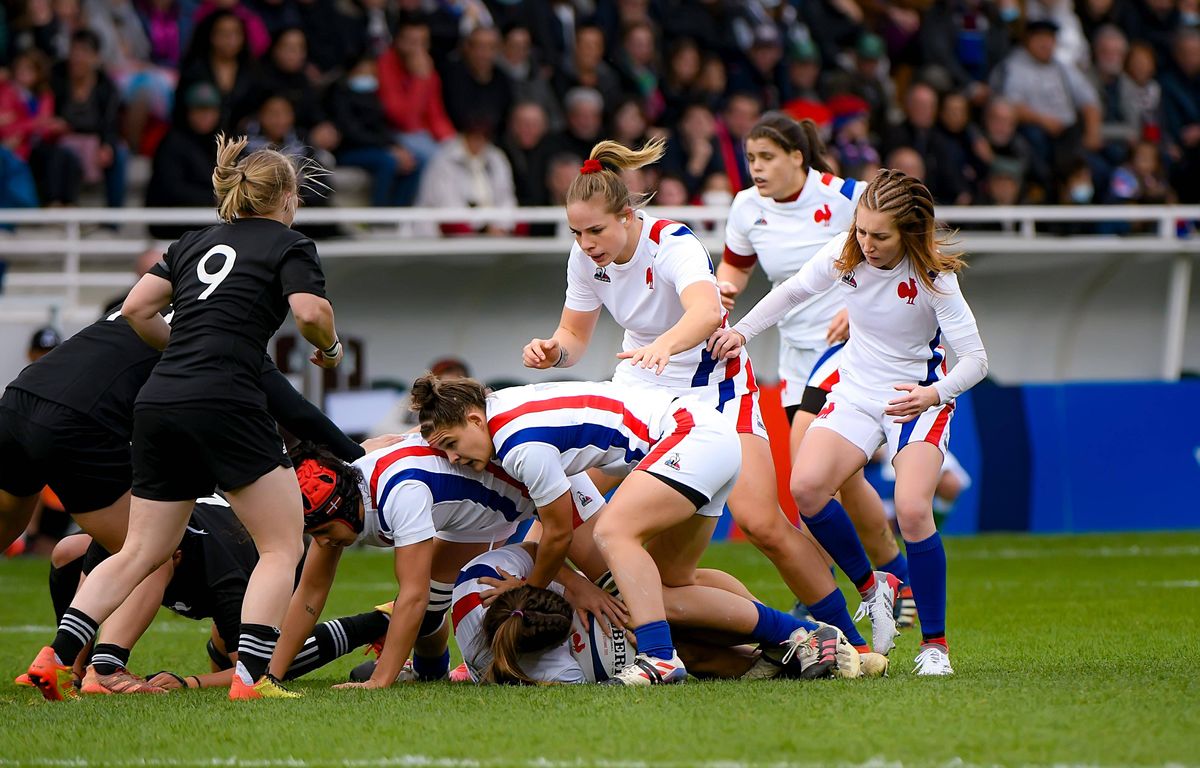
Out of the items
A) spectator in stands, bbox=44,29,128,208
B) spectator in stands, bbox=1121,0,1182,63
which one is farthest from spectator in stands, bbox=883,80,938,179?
spectator in stands, bbox=44,29,128,208

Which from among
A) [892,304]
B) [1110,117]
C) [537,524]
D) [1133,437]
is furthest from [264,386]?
[1110,117]

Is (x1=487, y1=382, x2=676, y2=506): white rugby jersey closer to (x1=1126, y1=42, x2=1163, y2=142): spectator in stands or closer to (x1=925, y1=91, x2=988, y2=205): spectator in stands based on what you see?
(x1=925, y1=91, x2=988, y2=205): spectator in stands

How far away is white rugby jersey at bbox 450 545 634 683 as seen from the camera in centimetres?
591

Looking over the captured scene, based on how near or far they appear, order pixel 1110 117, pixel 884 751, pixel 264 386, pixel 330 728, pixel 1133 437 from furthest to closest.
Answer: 1. pixel 1110 117
2. pixel 1133 437
3. pixel 264 386
4. pixel 330 728
5. pixel 884 751

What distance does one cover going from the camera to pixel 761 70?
15.5 meters

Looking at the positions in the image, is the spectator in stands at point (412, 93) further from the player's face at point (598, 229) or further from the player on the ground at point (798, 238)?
the player's face at point (598, 229)

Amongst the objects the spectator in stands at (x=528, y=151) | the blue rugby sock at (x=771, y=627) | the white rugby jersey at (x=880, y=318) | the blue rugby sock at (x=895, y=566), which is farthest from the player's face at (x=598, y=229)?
the spectator in stands at (x=528, y=151)

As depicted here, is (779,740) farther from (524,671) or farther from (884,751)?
(524,671)

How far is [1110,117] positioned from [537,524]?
12200 mm

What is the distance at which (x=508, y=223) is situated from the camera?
1362 cm

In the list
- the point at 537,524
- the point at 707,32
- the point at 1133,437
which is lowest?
the point at 1133,437

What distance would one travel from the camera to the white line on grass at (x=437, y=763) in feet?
13.6

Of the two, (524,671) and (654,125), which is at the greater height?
(654,125)

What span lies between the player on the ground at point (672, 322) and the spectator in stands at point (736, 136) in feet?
24.8
